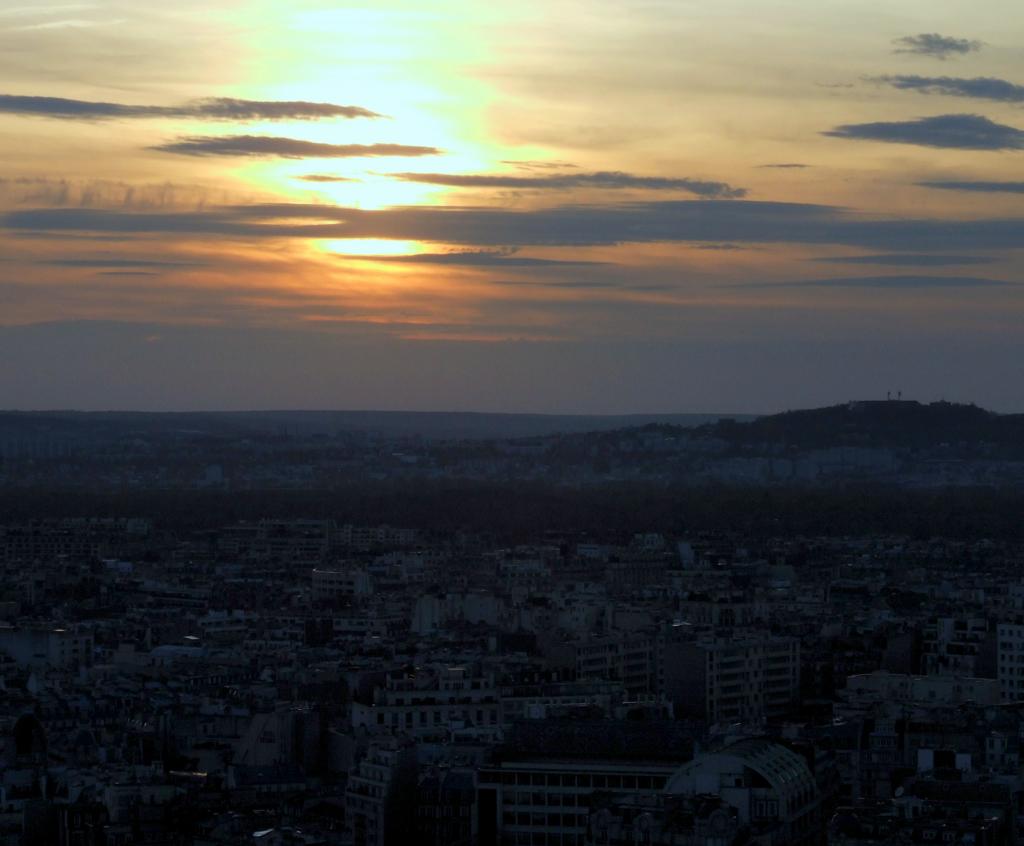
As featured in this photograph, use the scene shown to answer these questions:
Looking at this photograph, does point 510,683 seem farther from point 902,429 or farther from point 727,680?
point 902,429

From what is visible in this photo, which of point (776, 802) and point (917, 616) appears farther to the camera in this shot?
point (917, 616)

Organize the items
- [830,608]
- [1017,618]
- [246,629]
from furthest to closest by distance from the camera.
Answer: [830,608], [246,629], [1017,618]

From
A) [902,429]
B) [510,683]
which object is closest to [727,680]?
[510,683]

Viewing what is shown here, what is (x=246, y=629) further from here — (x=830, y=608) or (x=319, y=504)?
(x=319, y=504)

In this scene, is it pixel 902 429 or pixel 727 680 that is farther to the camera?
pixel 902 429

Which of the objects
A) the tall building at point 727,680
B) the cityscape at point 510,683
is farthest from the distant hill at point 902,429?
the tall building at point 727,680

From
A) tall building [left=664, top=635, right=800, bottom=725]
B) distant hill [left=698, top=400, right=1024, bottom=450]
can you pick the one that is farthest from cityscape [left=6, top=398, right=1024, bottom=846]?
distant hill [left=698, top=400, right=1024, bottom=450]

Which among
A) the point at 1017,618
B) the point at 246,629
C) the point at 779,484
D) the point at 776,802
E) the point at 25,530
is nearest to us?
the point at 776,802

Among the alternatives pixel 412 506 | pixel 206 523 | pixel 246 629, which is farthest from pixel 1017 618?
pixel 412 506
